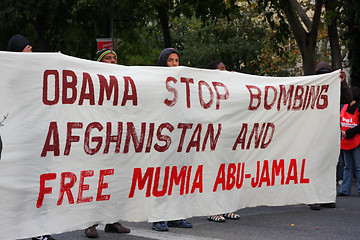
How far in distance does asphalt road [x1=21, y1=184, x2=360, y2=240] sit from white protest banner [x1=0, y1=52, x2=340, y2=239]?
7.8 inches

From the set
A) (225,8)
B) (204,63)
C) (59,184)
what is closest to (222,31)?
(204,63)

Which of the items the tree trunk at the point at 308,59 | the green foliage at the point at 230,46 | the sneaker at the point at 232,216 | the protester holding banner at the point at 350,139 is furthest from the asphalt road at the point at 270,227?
the green foliage at the point at 230,46

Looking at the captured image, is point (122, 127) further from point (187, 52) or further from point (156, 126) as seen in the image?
A: point (187, 52)

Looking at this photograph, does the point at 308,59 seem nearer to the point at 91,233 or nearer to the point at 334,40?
the point at 334,40

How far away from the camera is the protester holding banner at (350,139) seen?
10.5m

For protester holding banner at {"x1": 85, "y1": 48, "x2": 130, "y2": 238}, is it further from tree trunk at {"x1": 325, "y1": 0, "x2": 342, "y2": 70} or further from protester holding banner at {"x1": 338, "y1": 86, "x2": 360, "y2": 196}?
tree trunk at {"x1": 325, "y1": 0, "x2": 342, "y2": 70}

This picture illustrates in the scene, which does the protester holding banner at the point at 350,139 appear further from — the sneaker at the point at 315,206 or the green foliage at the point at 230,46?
the green foliage at the point at 230,46

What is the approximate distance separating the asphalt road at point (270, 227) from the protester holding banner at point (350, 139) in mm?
1557

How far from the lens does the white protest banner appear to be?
19.6ft

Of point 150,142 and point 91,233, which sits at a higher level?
point 150,142

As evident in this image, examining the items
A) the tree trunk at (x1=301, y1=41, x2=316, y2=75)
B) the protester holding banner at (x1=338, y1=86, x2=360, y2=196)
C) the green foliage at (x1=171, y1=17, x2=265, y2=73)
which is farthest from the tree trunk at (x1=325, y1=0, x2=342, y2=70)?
the green foliage at (x1=171, y1=17, x2=265, y2=73)

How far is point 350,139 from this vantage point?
10539 millimetres

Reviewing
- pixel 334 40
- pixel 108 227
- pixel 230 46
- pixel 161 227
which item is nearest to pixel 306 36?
pixel 334 40

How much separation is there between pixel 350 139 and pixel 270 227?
3.34 meters
